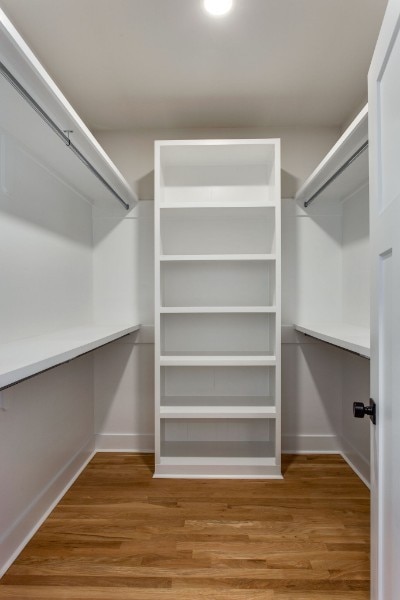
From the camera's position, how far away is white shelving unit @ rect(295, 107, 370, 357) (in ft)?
7.96

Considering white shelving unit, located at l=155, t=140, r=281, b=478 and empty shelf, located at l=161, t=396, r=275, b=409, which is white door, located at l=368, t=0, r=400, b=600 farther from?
white shelving unit, located at l=155, t=140, r=281, b=478

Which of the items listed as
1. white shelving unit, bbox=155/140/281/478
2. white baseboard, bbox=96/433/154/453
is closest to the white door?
white shelving unit, bbox=155/140/281/478

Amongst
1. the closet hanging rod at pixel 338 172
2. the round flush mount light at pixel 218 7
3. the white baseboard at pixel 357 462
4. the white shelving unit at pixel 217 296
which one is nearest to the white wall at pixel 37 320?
the white shelving unit at pixel 217 296

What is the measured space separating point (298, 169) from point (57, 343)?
2.13m

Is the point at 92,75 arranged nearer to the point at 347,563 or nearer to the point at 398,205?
the point at 398,205

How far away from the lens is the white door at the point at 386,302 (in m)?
0.93

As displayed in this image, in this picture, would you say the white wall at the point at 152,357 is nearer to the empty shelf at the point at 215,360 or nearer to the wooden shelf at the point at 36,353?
the empty shelf at the point at 215,360

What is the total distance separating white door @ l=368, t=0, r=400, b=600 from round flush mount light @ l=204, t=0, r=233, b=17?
847 millimetres

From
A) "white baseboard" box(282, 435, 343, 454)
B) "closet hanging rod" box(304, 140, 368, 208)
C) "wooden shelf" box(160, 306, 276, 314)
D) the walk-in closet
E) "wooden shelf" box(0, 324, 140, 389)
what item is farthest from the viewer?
"white baseboard" box(282, 435, 343, 454)

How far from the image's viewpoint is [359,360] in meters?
2.45

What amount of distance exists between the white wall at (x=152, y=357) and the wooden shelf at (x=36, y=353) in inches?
35.0

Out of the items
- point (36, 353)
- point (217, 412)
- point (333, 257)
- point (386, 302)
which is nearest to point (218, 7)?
point (386, 302)

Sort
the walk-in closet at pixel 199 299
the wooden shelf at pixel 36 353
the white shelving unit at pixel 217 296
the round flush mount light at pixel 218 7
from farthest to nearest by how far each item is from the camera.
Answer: the white shelving unit at pixel 217 296, the round flush mount light at pixel 218 7, the walk-in closet at pixel 199 299, the wooden shelf at pixel 36 353

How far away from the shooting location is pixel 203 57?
198 centimetres
